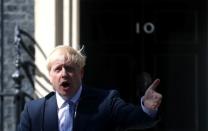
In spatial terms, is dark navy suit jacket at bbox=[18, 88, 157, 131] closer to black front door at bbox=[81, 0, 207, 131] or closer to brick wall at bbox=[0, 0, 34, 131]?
brick wall at bbox=[0, 0, 34, 131]

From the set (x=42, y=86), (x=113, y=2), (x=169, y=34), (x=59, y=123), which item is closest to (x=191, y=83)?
(x=169, y=34)

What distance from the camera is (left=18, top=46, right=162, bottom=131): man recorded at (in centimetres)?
303

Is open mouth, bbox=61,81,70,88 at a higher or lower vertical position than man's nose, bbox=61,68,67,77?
lower

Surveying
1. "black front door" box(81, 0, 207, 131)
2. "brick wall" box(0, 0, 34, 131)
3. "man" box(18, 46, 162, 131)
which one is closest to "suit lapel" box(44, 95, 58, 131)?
"man" box(18, 46, 162, 131)

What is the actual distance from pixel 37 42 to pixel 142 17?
1.29 m

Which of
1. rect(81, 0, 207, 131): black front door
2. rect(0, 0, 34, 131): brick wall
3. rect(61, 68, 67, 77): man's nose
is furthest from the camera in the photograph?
rect(81, 0, 207, 131): black front door

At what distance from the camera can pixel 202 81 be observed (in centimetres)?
730

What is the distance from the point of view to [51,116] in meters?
3.08

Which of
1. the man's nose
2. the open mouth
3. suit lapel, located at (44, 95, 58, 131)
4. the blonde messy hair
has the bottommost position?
suit lapel, located at (44, 95, 58, 131)

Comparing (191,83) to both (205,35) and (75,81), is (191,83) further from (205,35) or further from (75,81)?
(75,81)

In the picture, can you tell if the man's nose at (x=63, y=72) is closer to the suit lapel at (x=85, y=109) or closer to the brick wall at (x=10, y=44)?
the suit lapel at (x=85, y=109)

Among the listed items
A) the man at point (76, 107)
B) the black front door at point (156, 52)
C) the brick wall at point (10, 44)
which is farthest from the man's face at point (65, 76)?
the black front door at point (156, 52)

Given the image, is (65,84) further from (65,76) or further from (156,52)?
(156,52)

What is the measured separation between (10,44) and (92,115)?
3.73 meters
